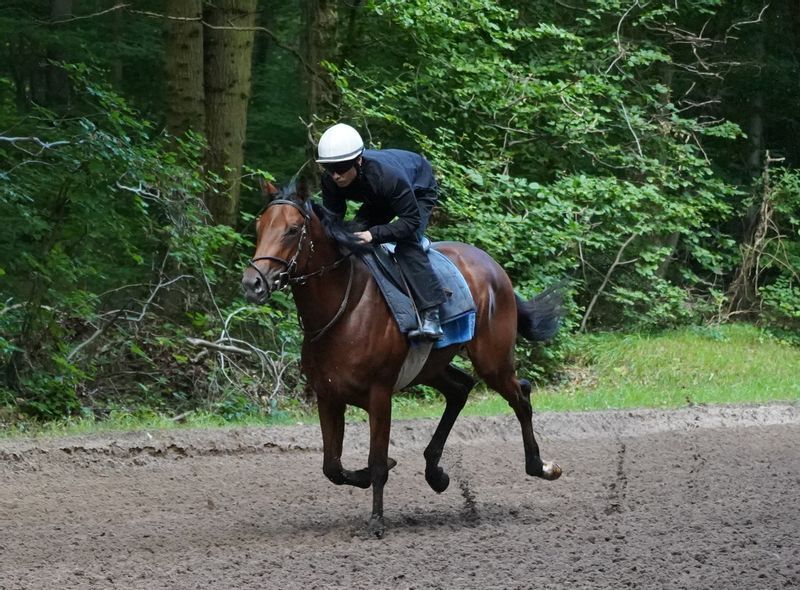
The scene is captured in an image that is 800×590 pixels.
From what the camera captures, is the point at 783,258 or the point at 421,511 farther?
the point at 783,258

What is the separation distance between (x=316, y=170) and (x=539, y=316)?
6838mm

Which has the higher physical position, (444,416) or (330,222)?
(330,222)

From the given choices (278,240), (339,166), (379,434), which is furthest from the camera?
(379,434)

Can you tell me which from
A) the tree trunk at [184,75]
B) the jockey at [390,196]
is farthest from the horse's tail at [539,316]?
the tree trunk at [184,75]

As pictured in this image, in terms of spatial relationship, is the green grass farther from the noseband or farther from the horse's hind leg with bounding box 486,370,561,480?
the noseband

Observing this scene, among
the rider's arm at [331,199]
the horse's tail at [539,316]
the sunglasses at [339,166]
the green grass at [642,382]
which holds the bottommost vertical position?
the green grass at [642,382]

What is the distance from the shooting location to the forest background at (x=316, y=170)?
11805 mm

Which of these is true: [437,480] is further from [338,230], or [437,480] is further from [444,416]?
[338,230]

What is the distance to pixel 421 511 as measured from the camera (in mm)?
7996

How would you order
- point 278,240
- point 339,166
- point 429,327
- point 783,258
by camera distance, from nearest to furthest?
point 278,240 < point 339,166 < point 429,327 < point 783,258

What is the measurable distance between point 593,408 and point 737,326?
8191 millimetres

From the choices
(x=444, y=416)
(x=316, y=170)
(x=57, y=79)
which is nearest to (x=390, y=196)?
(x=444, y=416)

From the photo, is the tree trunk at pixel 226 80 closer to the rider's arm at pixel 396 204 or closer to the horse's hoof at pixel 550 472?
the horse's hoof at pixel 550 472

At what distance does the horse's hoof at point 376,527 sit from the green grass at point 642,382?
12.7 ft
